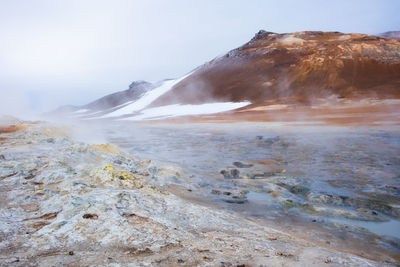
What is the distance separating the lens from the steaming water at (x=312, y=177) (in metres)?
5.16

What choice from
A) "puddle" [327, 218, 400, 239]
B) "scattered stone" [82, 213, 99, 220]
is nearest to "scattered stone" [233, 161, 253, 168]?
"puddle" [327, 218, 400, 239]

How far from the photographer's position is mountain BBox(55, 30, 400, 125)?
35344mm

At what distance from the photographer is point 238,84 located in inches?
2008

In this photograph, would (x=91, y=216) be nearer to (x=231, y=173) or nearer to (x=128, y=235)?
(x=128, y=235)

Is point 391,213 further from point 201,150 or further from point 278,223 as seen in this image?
point 201,150

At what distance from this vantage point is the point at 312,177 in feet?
25.1

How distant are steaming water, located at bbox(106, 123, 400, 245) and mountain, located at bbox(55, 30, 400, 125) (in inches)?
683

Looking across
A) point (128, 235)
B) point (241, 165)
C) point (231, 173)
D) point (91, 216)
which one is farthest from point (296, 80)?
point (128, 235)

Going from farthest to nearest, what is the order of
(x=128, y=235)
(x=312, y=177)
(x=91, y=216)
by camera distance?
(x=312, y=177) → (x=91, y=216) → (x=128, y=235)

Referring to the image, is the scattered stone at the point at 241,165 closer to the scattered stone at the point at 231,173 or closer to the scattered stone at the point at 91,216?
the scattered stone at the point at 231,173

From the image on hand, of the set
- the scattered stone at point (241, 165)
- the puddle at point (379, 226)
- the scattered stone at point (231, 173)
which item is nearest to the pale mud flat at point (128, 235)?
the puddle at point (379, 226)

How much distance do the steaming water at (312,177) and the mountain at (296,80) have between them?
17.4 meters

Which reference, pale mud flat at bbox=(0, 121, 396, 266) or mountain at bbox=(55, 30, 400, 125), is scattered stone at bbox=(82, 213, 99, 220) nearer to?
pale mud flat at bbox=(0, 121, 396, 266)

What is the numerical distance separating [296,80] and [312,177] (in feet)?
128
